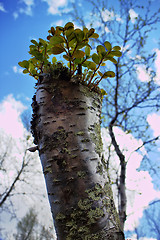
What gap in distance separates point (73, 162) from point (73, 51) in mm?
536

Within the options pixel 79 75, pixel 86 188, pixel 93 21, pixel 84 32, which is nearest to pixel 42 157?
pixel 86 188

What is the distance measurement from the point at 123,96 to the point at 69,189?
16.5 feet

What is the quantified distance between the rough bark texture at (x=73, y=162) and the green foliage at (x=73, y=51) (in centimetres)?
13

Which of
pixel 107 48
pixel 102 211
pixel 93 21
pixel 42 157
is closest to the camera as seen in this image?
pixel 102 211

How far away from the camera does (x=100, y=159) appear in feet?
2.48

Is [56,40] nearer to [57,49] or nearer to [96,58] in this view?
[57,49]

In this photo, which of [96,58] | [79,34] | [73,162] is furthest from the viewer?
[96,58]

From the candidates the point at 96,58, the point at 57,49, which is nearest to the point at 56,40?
the point at 57,49

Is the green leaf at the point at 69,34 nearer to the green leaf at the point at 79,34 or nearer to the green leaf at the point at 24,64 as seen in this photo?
the green leaf at the point at 79,34

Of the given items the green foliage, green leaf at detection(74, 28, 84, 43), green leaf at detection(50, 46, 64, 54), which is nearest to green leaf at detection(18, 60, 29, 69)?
the green foliage

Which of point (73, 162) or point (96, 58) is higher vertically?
point (96, 58)

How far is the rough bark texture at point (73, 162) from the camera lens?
0.60m

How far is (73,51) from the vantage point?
0.82m

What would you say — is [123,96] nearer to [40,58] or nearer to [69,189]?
[40,58]
